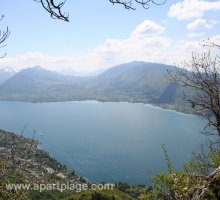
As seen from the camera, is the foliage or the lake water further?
the lake water

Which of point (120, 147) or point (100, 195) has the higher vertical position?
point (120, 147)

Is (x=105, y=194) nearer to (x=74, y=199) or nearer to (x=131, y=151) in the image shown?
(x=74, y=199)

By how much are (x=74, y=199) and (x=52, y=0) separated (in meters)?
66.7

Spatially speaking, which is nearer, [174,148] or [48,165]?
[48,165]

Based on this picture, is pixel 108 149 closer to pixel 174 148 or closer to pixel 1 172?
pixel 174 148

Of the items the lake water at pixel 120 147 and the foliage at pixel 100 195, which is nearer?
the foliage at pixel 100 195

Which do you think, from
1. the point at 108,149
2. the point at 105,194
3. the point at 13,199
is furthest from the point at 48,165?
the point at 13,199

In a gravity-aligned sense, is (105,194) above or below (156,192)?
below

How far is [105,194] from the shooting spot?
7212 centimetres

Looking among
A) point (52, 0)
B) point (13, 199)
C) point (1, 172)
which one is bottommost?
point (13, 199)

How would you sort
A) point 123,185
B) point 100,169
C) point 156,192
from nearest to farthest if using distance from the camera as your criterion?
point 156,192 → point 123,185 → point 100,169

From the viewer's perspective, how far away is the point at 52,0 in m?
3.54

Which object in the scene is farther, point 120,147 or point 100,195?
point 120,147

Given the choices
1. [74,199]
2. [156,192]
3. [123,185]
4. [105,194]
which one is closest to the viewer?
A: [156,192]
